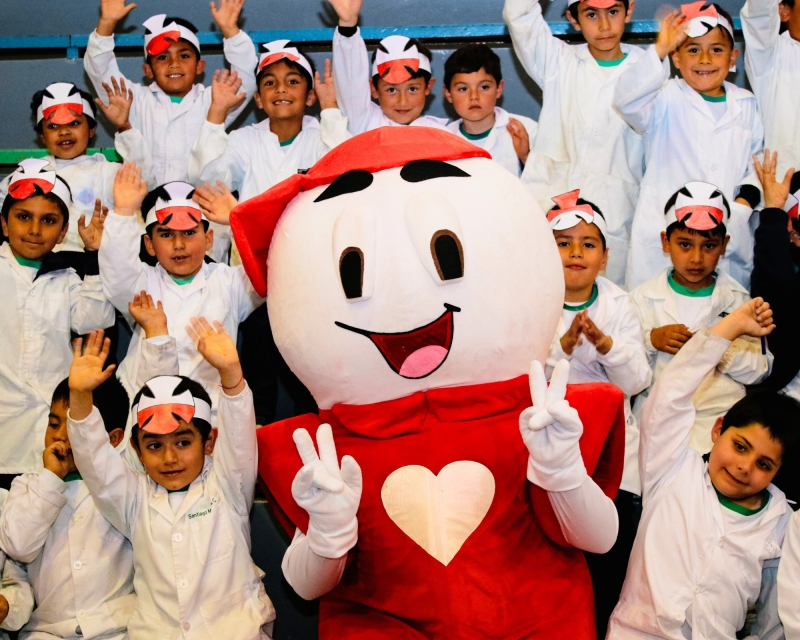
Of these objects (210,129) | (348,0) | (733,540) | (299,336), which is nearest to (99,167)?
(210,129)

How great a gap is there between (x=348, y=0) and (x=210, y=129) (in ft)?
2.41

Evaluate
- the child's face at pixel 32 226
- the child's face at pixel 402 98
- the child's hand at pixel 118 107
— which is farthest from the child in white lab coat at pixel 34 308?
the child's face at pixel 402 98

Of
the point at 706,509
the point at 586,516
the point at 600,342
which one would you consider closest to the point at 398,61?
the point at 600,342

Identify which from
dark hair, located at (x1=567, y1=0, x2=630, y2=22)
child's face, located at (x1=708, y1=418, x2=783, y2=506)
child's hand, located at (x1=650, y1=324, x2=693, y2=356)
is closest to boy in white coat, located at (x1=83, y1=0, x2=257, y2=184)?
dark hair, located at (x1=567, y1=0, x2=630, y2=22)

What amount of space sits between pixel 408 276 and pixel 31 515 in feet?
4.31

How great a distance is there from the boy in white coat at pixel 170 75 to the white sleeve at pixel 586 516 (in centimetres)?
Answer: 260

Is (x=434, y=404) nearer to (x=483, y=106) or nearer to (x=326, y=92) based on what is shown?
(x=483, y=106)

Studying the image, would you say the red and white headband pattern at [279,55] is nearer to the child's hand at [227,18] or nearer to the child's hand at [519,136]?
the child's hand at [227,18]

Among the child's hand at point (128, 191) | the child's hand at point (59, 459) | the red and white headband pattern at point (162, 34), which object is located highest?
the red and white headband pattern at point (162, 34)

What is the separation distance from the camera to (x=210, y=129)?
12.6 ft

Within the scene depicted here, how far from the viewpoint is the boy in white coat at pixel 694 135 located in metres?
3.63

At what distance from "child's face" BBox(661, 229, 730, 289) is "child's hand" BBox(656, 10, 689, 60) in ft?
2.27

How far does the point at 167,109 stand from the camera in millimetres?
4227

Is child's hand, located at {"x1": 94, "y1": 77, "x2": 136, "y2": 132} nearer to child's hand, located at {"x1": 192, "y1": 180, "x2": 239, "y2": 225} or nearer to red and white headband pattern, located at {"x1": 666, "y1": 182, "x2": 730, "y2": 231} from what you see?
child's hand, located at {"x1": 192, "y1": 180, "x2": 239, "y2": 225}
